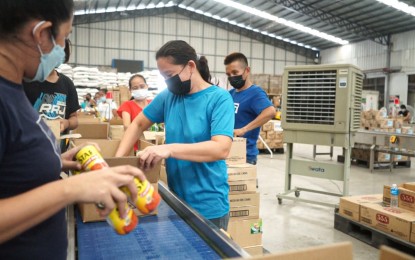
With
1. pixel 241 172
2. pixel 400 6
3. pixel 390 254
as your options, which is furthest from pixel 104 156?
pixel 400 6

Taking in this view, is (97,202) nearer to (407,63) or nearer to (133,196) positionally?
(133,196)

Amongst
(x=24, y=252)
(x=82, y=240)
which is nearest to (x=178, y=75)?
(x=82, y=240)

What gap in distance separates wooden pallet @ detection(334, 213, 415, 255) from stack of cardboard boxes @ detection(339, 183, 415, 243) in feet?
0.13

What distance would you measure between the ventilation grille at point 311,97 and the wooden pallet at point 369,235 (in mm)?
1075

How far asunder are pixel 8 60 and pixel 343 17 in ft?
50.4

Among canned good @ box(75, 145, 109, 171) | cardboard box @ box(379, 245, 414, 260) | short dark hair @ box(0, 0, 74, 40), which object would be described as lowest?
cardboard box @ box(379, 245, 414, 260)

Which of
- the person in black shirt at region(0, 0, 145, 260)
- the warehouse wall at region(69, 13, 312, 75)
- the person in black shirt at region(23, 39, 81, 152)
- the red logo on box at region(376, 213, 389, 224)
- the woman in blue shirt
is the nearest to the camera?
the person in black shirt at region(0, 0, 145, 260)

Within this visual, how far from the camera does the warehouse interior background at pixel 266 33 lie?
14.0m

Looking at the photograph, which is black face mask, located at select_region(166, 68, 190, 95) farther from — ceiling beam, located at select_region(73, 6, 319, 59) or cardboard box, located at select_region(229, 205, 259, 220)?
ceiling beam, located at select_region(73, 6, 319, 59)

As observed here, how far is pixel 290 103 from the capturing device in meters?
4.25

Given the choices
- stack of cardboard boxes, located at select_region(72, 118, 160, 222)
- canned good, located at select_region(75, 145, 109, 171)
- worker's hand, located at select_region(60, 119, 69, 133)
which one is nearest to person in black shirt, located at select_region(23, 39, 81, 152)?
worker's hand, located at select_region(60, 119, 69, 133)

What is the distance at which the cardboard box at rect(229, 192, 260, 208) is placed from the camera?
295 centimetres

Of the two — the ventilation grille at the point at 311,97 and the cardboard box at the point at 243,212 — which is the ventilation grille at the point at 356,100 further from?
the cardboard box at the point at 243,212

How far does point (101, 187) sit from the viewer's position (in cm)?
69
